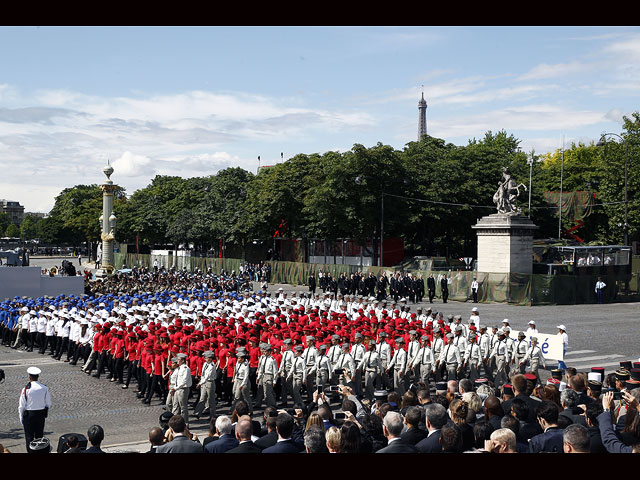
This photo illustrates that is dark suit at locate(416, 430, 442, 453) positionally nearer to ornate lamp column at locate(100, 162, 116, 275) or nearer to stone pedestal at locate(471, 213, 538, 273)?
stone pedestal at locate(471, 213, 538, 273)

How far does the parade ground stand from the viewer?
1287 centimetres

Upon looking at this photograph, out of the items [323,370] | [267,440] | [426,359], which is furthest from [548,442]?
[426,359]

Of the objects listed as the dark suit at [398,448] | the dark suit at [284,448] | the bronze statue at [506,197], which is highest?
the bronze statue at [506,197]

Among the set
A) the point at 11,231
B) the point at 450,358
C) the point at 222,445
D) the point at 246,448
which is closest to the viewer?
the point at 246,448

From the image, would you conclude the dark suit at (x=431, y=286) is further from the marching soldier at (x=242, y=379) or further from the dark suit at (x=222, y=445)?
the dark suit at (x=222, y=445)

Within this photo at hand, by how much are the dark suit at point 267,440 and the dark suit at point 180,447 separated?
2.07ft

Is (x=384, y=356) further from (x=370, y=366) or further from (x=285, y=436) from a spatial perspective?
(x=285, y=436)

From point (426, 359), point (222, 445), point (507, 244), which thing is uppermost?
point (507, 244)

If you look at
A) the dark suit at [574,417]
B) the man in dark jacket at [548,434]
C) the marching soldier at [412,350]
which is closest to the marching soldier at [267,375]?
the marching soldier at [412,350]

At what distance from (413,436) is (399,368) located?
871cm

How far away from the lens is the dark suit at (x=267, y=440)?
7.36m

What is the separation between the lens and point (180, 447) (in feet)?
23.4

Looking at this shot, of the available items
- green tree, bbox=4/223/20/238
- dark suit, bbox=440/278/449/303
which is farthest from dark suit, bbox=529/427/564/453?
green tree, bbox=4/223/20/238

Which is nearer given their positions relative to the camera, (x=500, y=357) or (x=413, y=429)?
(x=413, y=429)
